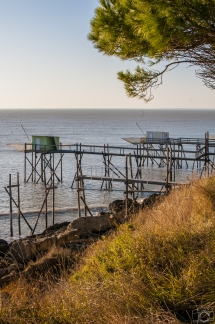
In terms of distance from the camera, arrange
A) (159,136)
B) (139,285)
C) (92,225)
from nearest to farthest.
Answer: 1. (139,285)
2. (92,225)
3. (159,136)

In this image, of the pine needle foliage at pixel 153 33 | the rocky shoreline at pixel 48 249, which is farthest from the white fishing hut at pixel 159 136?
the pine needle foliage at pixel 153 33

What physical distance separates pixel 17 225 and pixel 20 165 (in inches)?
857

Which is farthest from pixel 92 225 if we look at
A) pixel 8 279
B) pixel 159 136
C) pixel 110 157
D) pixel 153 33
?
pixel 159 136

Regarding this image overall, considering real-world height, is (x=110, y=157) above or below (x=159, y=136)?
below

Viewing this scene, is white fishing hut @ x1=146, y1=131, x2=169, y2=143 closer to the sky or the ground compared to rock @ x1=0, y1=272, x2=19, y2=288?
closer to the sky

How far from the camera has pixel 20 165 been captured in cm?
4166

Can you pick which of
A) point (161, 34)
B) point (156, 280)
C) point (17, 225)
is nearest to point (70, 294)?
point (156, 280)

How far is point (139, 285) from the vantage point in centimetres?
562

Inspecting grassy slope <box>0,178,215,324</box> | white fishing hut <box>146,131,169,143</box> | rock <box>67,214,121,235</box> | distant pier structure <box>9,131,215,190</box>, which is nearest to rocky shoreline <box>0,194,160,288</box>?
rock <box>67,214,121,235</box>

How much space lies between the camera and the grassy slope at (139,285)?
5176mm

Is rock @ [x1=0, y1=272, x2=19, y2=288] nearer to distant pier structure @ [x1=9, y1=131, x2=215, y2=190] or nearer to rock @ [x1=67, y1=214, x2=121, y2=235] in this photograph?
rock @ [x1=67, y1=214, x2=121, y2=235]

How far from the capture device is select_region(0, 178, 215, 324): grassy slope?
204 inches

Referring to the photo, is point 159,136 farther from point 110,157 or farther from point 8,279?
point 8,279

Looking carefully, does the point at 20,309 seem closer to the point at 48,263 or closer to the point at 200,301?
the point at 200,301
